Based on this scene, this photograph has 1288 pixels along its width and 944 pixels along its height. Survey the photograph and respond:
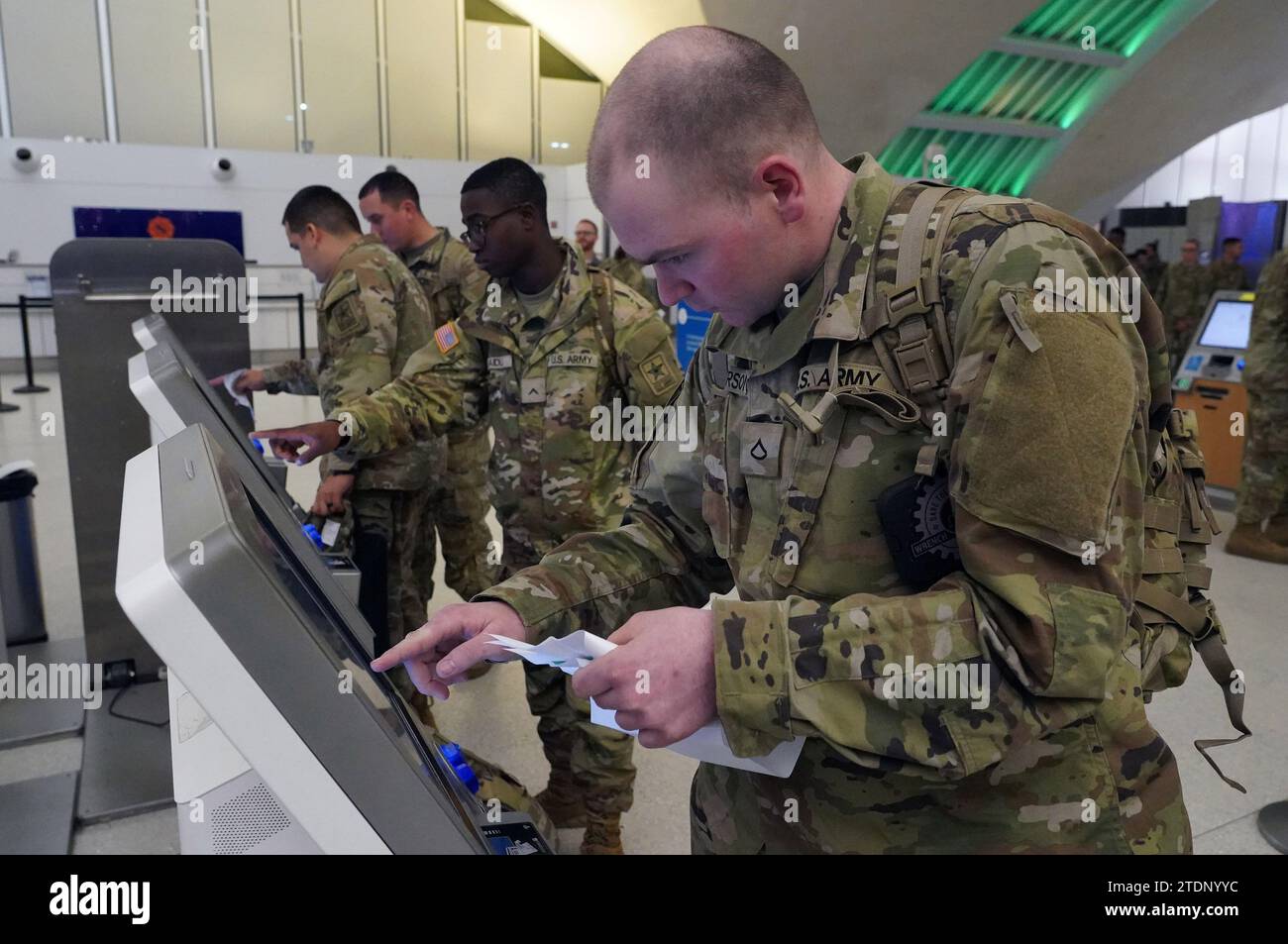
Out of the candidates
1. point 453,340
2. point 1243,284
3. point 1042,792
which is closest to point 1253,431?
point 453,340

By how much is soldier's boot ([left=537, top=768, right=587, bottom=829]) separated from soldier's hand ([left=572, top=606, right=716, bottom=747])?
178 cm

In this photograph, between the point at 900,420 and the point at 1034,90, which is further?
the point at 1034,90

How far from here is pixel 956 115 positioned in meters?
14.3

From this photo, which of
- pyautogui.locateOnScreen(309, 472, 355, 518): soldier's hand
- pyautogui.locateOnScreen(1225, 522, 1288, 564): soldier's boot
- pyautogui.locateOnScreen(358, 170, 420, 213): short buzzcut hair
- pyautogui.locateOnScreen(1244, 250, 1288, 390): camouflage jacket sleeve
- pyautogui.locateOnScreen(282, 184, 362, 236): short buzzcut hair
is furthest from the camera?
pyautogui.locateOnScreen(1225, 522, 1288, 564): soldier's boot

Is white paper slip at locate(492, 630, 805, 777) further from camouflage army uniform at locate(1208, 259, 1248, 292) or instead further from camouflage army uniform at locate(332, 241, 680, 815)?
camouflage army uniform at locate(1208, 259, 1248, 292)

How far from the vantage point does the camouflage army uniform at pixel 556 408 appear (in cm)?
244

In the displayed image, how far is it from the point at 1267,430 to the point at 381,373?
4314 millimetres

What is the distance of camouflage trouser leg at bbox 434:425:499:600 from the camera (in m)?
3.57

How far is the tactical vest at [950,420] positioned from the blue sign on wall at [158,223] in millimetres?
11514

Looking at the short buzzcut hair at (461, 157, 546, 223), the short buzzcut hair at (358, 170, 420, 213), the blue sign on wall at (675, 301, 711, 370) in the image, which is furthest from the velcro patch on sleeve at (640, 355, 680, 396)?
the blue sign on wall at (675, 301, 711, 370)

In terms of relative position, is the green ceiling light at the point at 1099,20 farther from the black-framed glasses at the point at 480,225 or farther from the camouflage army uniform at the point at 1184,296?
the black-framed glasses at the point at 480,225

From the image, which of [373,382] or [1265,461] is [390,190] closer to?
[373,382]

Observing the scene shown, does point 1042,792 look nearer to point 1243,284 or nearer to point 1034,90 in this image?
point 1243,284
